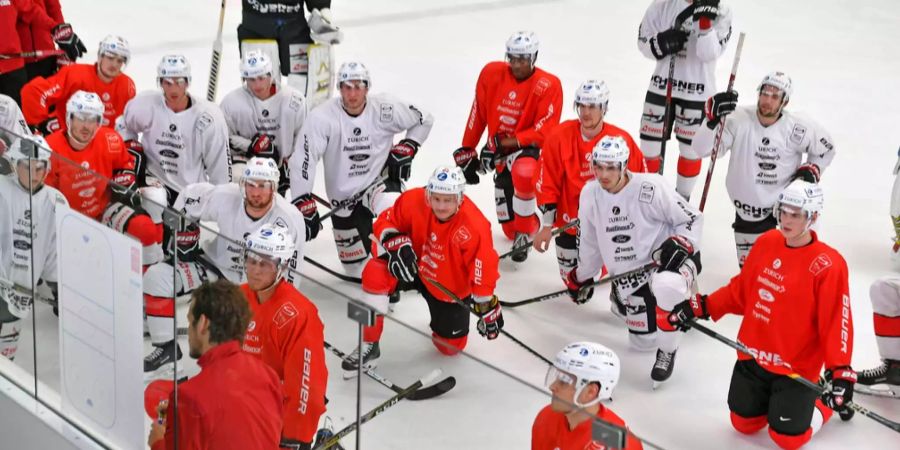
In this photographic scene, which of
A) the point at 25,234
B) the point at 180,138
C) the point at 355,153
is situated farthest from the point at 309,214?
the point at 25,234

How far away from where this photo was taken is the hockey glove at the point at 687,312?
16.7 ft

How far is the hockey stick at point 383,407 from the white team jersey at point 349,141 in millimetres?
2587

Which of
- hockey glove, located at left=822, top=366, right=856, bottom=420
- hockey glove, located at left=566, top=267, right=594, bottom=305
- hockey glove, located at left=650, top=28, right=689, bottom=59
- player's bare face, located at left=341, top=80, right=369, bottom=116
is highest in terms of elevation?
hockey glove, located at left=650, top=28, right=689, bottom=59

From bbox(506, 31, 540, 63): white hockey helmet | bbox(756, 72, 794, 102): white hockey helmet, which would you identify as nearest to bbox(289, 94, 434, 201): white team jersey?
bbox(506, 31, 540, 63): white hockey helmet

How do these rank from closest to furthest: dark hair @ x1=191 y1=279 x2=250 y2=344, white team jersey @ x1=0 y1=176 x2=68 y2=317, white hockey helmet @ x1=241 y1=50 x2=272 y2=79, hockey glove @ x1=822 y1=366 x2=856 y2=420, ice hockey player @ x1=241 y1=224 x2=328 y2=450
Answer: dark hair @ x1=191 y1=279 x2=250 y2=344, ice hockey player @ x1=241 y1=224 x2=328 y2=450, white team jersey @ x1=0 y1=176 x2=68 y2=317, hockey glove @ x1=822 y1=366 x2=856 y2=420, white hockey helmet @ x1=241 y1=50 x2=272 y2=79

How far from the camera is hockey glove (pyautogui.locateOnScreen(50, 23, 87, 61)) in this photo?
7340 millimetres

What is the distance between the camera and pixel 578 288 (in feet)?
19.9

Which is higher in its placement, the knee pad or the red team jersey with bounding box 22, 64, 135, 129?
the red team jersey with bounding box 22, 64, 135, 129

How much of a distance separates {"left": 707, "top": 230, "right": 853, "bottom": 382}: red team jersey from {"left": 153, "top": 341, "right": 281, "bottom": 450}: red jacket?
2121 millimetres

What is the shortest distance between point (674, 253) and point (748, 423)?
0.75 m

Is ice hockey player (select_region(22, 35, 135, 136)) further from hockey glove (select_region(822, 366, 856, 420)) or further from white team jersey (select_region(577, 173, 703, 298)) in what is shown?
hockey glove (select_region(822, 366, 856, 420))

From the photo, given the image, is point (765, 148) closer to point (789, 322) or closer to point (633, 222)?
point (633, 222)

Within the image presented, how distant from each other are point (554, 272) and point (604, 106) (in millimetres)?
977

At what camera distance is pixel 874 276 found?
21.9 feet
